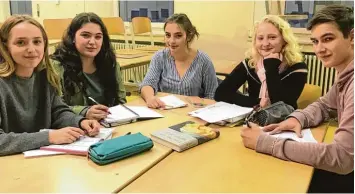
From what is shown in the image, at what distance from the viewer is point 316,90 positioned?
2576mm

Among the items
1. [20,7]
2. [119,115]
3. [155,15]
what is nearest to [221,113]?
[119,115]

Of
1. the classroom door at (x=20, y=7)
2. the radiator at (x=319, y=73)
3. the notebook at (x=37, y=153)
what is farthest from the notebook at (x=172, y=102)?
the classroom door at (x=20, y=7)

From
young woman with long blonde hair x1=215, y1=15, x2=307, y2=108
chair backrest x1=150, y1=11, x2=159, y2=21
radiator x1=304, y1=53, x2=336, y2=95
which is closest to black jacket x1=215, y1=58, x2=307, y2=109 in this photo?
young woman with long blonde hair x1=215, y1=15, x2=307, y2=108

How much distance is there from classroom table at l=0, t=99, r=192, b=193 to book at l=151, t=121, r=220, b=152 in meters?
0.04

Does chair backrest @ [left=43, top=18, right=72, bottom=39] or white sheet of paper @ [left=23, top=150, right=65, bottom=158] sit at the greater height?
chair backrest @ [left=43, top=18, right=72, bottom=39]

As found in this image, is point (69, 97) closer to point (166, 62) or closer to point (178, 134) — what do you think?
point (166, 62)

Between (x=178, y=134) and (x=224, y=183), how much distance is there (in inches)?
15.1

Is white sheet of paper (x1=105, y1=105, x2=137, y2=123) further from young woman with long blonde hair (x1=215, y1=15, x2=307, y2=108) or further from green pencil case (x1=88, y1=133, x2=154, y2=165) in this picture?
young woman with long blonde hair (x1=215, y1=15, x2=307, y2=108)

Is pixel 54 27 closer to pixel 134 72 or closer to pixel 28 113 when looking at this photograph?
pixel 134 72

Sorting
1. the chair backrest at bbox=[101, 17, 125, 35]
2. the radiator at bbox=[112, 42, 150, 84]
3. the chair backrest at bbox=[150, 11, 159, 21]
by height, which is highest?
the chair backrest at bbox=[150, 11, 159, 21]

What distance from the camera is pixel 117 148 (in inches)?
46.2

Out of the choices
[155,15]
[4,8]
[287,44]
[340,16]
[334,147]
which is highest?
[4,8]

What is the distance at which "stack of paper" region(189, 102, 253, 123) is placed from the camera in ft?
5.24

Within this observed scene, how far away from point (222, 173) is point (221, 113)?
607 millimetres
